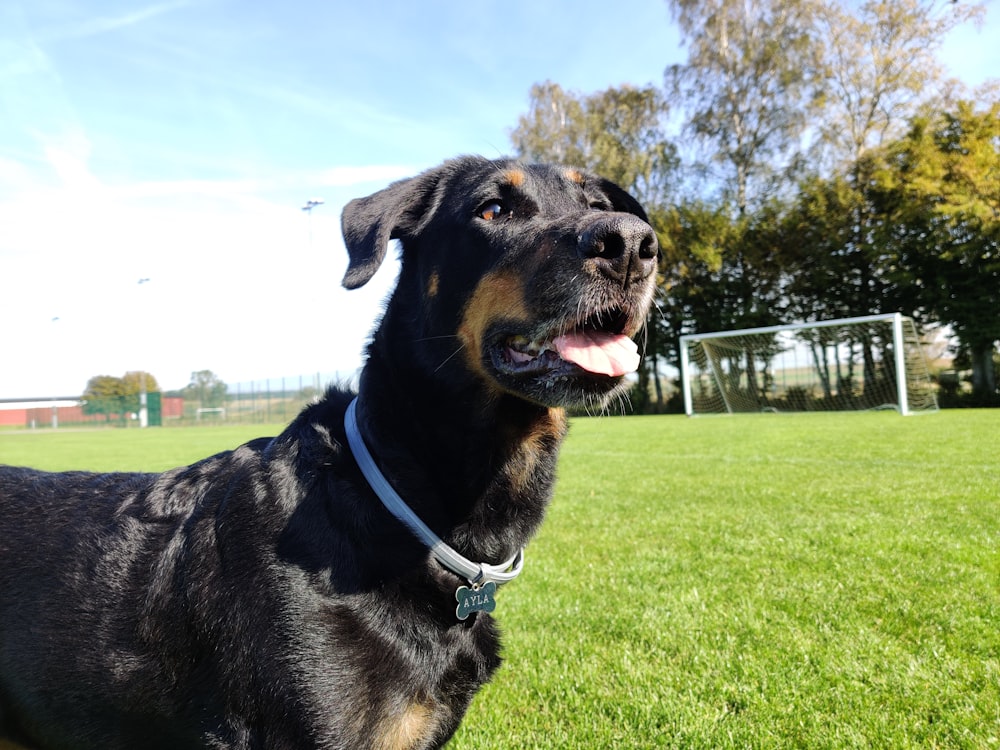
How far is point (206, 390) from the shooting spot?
5194 centimetres

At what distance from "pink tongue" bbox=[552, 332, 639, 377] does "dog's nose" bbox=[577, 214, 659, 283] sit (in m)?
0.25


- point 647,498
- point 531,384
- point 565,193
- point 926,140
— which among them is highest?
point 926,140

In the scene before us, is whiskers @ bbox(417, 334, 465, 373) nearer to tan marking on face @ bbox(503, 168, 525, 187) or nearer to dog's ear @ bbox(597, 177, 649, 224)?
tan marking on face @ bbox(503, 168, 525, 187)

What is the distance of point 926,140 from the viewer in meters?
27.2

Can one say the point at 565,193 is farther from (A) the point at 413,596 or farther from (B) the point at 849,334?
(B) the point at 849,334

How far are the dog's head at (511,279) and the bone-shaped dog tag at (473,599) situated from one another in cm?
67

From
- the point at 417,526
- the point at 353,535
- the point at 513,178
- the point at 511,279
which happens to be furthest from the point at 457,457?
the point at 513,178

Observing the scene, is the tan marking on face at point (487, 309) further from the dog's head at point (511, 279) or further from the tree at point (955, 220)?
the tree at point (955, 220)

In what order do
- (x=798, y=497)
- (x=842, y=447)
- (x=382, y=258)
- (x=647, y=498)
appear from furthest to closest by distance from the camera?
1. (x=842, y=447)
2. (x=647, y=498)
3. (x=798, y=497)
4. (x=382, y=258)

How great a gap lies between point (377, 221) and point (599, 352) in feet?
3.40

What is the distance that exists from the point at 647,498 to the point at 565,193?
20.7ft

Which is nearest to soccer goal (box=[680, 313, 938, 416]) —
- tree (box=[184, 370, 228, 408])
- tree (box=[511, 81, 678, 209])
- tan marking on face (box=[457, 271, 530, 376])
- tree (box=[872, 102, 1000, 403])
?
tree (box=[872, 102, 1000, 403])

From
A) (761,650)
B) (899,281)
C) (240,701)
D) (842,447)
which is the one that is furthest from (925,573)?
(899,281)

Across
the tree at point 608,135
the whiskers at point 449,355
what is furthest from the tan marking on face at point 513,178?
the tree at point 608,135
